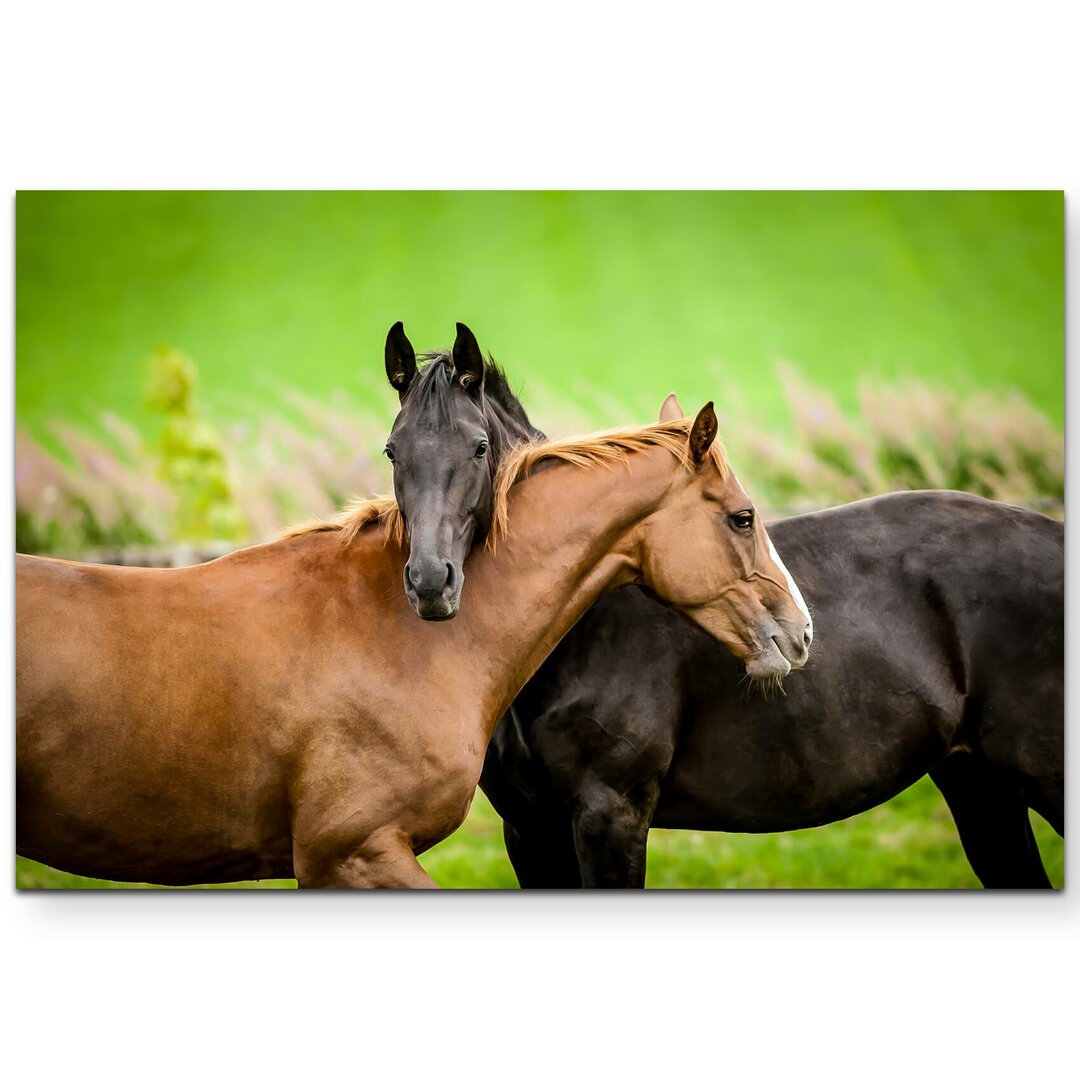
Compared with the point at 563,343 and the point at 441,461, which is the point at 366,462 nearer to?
the point at 563,343

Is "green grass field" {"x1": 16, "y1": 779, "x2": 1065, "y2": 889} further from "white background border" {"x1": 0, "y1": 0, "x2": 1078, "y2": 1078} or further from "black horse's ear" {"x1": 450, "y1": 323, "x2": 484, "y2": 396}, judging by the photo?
"black horse's ear" {"x1": 450, "y1": 323, "x2": 484, "y2": 396}

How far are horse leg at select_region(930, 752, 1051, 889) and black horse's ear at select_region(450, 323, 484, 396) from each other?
5.28ft

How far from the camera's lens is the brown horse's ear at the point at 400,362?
2559mm

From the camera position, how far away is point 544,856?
9.74 ft

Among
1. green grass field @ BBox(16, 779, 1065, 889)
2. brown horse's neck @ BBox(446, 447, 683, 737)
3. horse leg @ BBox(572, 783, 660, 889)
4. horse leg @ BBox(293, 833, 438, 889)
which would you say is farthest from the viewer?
green grass field @ BBox(16, 779, 1065, 889)

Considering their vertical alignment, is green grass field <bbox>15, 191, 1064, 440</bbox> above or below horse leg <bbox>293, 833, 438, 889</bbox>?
above

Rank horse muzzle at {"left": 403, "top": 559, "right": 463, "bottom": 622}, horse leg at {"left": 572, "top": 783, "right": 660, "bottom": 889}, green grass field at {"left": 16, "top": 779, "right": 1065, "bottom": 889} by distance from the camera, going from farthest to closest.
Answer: green grass field at {"left": 16, "top": 779, "right": 1065, "bottom": 889} → horse leg at {"left": 572, "top": 783, "right": 660, "bottom": 889} → horse muzzle at {"left": 403, "top": 559, "right": 463, "bottom": 622}

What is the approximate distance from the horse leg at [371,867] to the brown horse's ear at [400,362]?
1.00m

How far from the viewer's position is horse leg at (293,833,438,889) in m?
2.46

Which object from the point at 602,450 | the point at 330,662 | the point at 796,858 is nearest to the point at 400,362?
the point at 602,450

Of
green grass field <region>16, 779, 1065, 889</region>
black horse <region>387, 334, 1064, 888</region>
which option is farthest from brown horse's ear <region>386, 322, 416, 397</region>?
green grass field <region>16, 779, 1065, 889</region>

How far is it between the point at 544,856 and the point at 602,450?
3.56 feet

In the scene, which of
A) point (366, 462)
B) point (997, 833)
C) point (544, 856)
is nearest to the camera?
point (544, 856)
